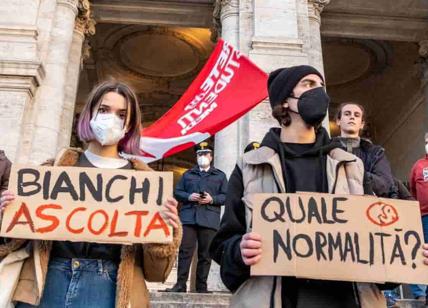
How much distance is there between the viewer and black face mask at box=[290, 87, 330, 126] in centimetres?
A: 269

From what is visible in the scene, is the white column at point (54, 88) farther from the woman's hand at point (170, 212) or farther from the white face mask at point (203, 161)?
the woman's hand at point (170, 212)

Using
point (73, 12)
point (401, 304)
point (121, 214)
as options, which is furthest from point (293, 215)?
point (73, 12)

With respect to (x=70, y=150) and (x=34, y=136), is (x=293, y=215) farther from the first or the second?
(x=34, y=136)

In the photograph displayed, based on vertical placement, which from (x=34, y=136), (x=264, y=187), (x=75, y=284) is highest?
(x=34, y=136)

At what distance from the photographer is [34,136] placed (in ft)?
32.3

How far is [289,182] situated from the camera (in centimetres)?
261

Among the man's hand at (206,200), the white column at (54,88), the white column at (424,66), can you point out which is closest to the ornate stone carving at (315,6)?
the white column at (424,66)

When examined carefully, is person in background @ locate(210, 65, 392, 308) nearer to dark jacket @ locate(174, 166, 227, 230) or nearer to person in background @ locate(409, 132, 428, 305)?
dark jacket @ locate(174, 166, 227, 230)

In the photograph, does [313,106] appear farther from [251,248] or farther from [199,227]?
[199,227]

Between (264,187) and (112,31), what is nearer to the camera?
(264,187)

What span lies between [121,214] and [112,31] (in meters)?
16.0

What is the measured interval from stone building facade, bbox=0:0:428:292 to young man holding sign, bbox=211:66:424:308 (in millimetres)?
6953

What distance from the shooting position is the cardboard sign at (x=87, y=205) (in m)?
2.60

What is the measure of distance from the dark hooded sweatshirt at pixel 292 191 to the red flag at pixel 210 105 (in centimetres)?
562
